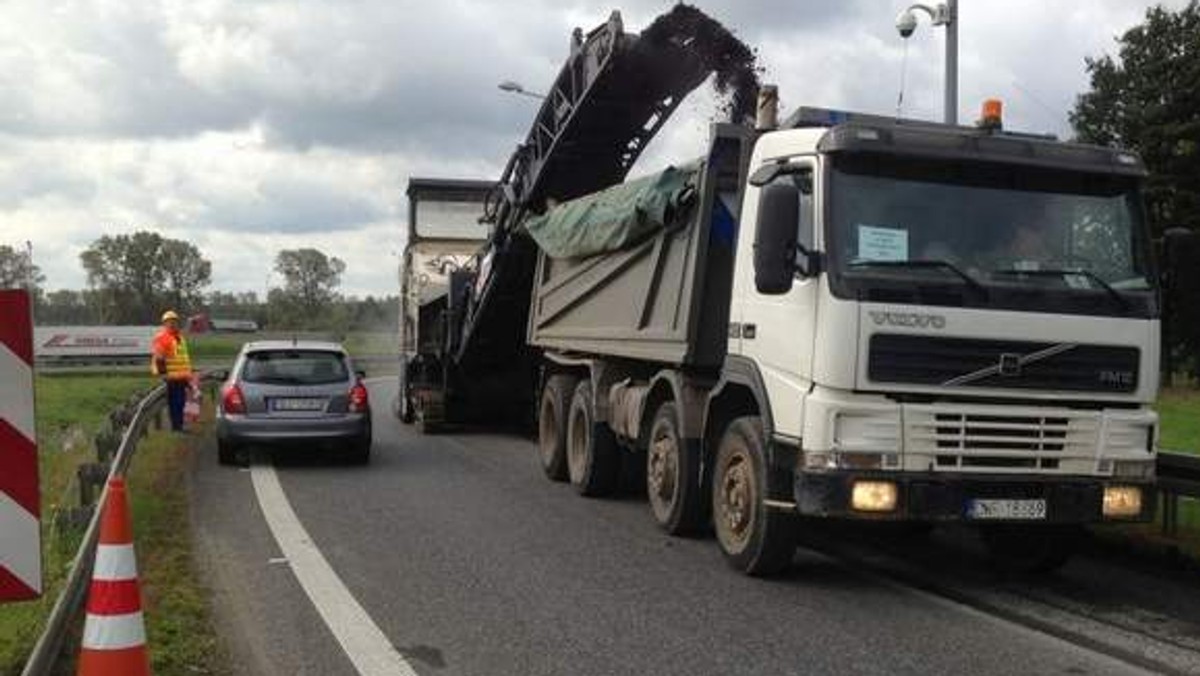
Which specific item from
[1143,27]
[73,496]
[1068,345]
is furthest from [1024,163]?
[1143,27]

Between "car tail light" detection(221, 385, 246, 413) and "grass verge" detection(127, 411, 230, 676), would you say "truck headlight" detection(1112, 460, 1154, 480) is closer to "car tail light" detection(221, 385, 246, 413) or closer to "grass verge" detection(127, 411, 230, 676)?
"grass verge" detection(127, 411, 230, 676)

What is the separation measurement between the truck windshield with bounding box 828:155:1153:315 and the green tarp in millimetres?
2209

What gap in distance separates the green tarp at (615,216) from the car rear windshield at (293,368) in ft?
8.81

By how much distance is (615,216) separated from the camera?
11234mm

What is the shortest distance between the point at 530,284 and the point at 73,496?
644cm

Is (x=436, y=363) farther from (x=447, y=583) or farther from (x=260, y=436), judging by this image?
(x=447, y=583)

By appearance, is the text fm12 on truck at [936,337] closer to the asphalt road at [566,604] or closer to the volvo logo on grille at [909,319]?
the volvo logo on grille at [909,319]

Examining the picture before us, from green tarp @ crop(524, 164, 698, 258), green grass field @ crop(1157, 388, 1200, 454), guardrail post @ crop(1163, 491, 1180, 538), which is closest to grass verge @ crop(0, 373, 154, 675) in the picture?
green tarp @ crop(524, 164, 698, 258)

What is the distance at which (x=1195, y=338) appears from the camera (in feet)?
27.3

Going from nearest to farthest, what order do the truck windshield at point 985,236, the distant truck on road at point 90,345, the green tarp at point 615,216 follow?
the truck windshield at point 985,236
the green tarp at point 615,216
the distant truck on road at point 90,345

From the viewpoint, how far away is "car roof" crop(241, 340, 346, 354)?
14.7m

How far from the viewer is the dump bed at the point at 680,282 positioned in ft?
30.0

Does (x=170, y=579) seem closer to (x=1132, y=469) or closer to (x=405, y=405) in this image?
(x=1132, y=469)

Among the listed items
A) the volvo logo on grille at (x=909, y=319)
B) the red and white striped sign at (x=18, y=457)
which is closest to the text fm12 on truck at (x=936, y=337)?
the volvo logo on grille at (x=909, y=319)
